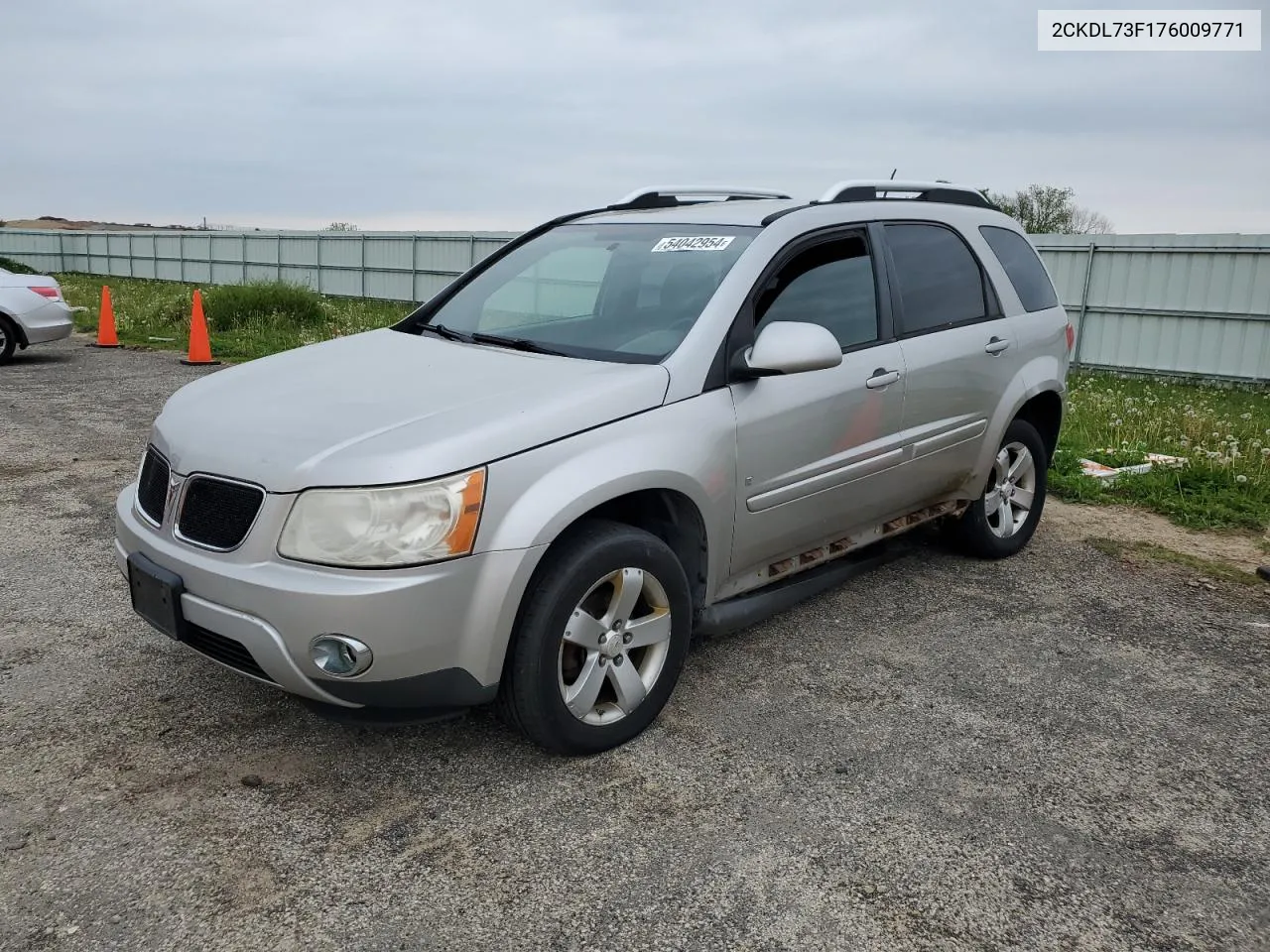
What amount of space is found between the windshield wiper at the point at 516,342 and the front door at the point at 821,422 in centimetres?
69

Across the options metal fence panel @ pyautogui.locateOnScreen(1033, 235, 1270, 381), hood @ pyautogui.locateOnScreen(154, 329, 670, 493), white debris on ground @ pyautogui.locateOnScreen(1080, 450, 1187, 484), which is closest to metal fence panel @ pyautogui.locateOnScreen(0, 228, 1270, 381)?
metal fence panel @ pyautogui.locateOnScreen(1033, 235, 1270, 381)

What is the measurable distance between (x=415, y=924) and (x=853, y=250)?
312 cm

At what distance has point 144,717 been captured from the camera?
3.70 metres

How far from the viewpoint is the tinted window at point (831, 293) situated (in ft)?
13.5

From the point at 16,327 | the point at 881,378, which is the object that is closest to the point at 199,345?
the point at 16,327

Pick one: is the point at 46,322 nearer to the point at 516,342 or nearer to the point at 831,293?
the point at 516,342

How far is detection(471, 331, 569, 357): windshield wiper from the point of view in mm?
3945

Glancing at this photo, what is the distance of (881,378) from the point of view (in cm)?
438

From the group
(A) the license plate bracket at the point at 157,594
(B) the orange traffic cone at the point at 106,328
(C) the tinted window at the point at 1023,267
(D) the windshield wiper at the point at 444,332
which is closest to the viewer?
(A) the license plate bracket at the point at 157,594

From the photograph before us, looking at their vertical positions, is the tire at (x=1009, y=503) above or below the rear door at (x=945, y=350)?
below

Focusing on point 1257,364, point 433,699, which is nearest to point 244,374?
point 433,699

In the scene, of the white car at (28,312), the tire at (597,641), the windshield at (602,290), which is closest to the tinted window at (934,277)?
the windshield at (602,290)

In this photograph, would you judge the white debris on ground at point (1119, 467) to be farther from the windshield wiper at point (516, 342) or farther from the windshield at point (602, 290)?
the windshield wiper at point (516, 342)

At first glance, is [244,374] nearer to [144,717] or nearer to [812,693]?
[144,717]
